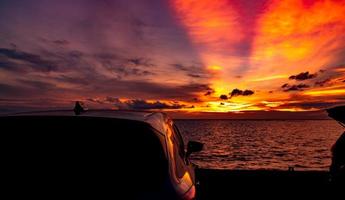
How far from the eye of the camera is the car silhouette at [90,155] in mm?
2434

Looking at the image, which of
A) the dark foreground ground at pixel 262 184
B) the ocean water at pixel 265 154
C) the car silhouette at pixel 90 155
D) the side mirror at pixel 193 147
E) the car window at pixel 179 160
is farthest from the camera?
the ocean water at pixel 265 154

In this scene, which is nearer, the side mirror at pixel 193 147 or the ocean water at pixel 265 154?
the side mirror at pixel 193 147

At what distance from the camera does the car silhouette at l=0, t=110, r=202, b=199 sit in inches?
95.8

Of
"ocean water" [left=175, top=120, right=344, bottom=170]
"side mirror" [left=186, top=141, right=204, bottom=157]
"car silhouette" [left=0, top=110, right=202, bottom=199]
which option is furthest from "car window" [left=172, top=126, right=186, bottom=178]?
"ocean water" [left=175, top=120, right=344, bottom=170]

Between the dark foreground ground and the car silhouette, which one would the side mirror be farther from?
the dark foreground ground

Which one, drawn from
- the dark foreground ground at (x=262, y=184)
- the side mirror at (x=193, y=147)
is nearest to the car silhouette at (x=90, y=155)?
the side mirror at (x=193, y=147)

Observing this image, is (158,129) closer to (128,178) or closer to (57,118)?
(128,178)

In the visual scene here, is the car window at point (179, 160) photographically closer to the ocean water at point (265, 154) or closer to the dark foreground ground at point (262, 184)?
the dark foreground ground at point (262, 184)

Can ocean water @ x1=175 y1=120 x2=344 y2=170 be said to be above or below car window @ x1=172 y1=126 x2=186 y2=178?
below

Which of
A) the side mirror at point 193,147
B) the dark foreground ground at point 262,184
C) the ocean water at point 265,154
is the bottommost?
the ocean water at point 265,154

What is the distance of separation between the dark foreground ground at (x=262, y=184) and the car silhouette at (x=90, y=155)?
A: 245 inches

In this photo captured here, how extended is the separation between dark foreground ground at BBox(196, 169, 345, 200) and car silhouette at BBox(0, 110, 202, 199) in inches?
245

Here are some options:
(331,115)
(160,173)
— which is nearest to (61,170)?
(160,173)

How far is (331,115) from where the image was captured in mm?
6391
